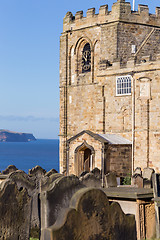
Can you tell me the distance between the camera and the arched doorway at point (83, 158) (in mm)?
31344

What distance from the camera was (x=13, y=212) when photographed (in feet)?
37.1

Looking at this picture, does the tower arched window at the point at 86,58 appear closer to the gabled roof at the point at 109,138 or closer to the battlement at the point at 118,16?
the battlement at the point at 118,16

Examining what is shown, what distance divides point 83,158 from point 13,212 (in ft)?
67.2

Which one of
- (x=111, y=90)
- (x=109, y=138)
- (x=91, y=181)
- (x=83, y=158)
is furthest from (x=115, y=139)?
(x=91, y=181)

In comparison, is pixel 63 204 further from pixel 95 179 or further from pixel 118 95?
pixel 118 95

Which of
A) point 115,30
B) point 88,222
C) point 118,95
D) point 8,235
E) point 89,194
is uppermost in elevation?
point 115,30

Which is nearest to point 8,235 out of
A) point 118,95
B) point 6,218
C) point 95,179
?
point 6,218

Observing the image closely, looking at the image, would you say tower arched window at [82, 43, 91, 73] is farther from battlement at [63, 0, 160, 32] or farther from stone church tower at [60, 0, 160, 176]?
battlement at [63, 0, 160, 32]

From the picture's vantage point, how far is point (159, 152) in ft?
95.8

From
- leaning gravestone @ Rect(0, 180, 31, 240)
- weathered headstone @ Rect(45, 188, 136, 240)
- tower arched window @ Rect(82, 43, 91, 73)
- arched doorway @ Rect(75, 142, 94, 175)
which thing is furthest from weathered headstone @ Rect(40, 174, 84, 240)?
tower arched window @ Rect(82, 43, 91, 73)

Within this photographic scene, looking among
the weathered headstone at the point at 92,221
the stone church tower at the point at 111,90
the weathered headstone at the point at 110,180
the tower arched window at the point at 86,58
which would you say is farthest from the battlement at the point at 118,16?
the weathered headstone at the point at 92,221

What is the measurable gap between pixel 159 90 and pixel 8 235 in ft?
65.4

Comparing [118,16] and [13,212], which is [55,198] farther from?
[118,16]

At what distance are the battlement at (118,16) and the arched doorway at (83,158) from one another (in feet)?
31.2
